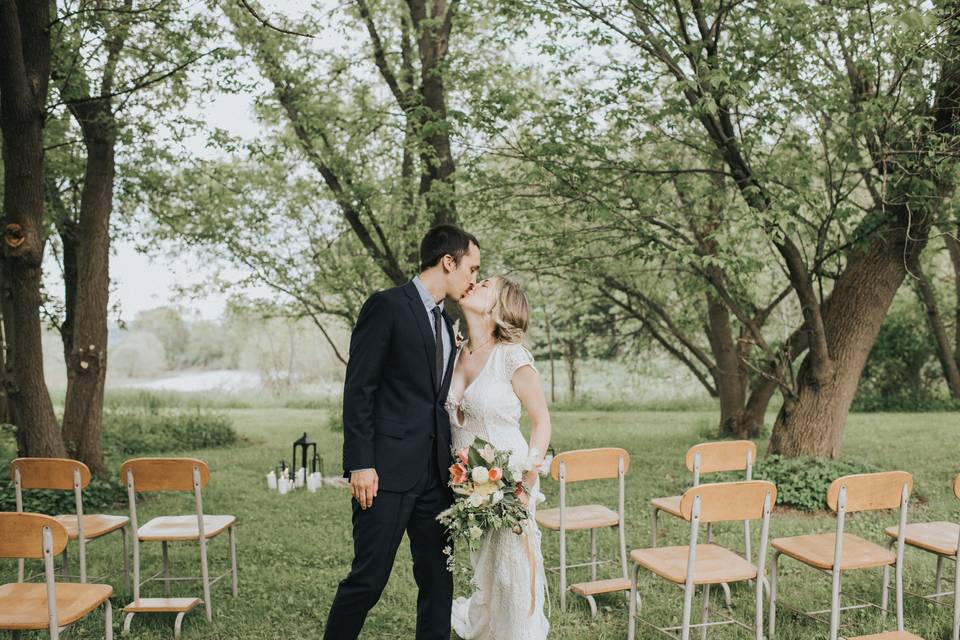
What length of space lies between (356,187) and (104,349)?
3325 millimetres

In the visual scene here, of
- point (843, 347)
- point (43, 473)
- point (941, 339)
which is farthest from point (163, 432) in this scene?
point (941, 339)

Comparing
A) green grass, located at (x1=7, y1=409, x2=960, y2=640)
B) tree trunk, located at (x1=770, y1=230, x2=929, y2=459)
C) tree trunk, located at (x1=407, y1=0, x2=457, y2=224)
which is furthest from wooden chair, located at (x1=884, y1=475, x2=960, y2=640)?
tree trunk, located at (x1=407, y1=0, x2=457, y2=224)

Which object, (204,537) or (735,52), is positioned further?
(735,52)

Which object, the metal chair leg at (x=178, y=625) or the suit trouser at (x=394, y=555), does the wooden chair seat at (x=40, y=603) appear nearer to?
the metal chair leg at (x=178, y=625)

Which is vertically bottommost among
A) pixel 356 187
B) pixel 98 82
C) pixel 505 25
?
pixel 356 187

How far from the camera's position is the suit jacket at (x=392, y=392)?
3.04 meters

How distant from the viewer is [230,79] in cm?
830

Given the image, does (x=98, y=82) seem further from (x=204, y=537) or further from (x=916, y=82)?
(x=916, y=82)

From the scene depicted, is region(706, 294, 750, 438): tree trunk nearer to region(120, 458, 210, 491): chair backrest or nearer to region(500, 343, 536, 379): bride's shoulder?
region(500, 343, 536, 379): bride's shoulder

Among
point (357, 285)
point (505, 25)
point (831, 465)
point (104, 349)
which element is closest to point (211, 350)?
point (357, 285)

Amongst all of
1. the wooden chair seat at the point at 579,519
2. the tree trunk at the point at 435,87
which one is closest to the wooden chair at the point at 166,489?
the wooden chair seat at the point at 579,519

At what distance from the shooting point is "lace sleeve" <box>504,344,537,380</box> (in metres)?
3.56

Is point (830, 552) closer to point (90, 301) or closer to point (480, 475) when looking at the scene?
point (480, 475)

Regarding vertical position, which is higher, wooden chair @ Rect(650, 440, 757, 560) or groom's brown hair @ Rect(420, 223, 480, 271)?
groom's brown hair @ Rect(420, 223, 480, 271)
